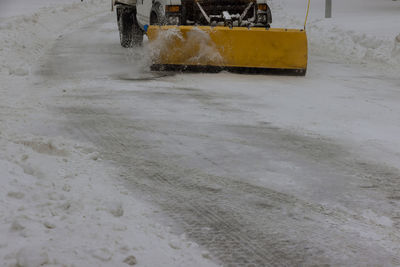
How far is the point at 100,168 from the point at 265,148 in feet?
4.77

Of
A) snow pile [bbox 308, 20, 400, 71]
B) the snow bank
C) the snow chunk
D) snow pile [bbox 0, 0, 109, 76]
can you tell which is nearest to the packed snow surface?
the snow chunk

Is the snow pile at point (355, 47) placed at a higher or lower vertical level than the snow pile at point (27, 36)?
lower

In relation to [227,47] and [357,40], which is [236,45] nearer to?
[227,47]

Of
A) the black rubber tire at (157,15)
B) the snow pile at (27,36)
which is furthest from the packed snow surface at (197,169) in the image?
the black rubber tire at (157,15)

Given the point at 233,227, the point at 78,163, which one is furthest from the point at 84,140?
the point at 233,227

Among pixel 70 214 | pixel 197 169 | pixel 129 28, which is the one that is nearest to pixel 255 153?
pixel 197 169

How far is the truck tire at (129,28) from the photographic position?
39.1 ft

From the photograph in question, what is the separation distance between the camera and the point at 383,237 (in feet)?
9.60

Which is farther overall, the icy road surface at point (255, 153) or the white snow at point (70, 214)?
the icy road surface at point (255, 153)

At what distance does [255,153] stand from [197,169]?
2.11 feet

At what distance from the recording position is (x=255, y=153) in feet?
14.4

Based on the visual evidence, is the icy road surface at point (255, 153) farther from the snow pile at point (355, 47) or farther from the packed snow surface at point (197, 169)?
the snow pile at point (355, 47)

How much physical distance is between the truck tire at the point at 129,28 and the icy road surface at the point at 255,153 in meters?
3.79

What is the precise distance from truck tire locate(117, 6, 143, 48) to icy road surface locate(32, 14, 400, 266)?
3.79m
